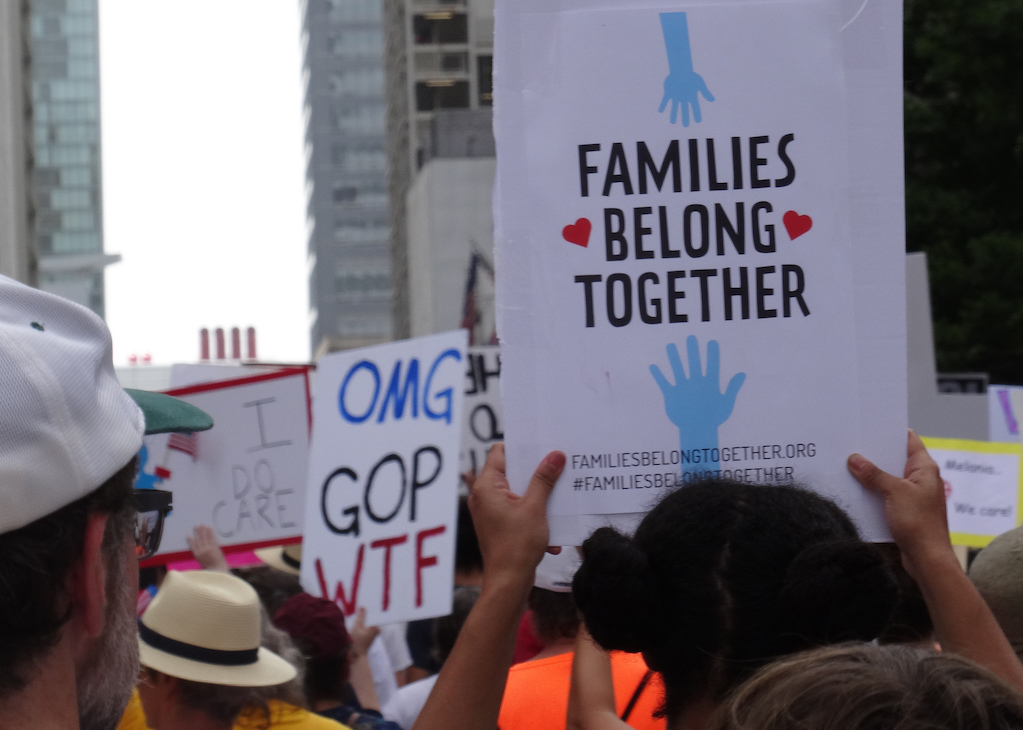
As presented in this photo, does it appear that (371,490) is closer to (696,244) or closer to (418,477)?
(418,477)

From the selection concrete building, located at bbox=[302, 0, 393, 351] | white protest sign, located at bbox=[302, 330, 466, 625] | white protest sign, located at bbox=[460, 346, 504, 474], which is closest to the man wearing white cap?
white protest sign, located at bbox=[302, 330, 466, 625]

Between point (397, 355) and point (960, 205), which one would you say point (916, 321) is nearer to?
point (397, 355)

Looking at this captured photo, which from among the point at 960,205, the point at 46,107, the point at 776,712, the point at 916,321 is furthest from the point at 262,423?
the point at 46,107

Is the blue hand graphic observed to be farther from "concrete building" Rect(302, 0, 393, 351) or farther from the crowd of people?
"concrete building" Rect(302, 0, 393, 351)

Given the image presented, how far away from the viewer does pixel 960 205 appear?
55.0ft

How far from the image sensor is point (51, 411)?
129cm

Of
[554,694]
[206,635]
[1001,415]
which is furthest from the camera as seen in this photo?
[1001,415]

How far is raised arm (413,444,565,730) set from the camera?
1841 millimetres

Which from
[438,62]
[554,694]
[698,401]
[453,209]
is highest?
[438,62]

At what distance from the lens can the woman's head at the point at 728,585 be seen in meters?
1.65

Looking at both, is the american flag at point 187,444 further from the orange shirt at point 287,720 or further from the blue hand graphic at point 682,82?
the blue hand graphic at point 682,82

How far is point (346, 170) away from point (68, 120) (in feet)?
101

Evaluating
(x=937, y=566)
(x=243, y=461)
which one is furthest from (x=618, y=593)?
(x=243, y=461)

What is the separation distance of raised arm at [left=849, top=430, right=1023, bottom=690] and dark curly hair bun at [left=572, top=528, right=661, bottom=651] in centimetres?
A: 40
